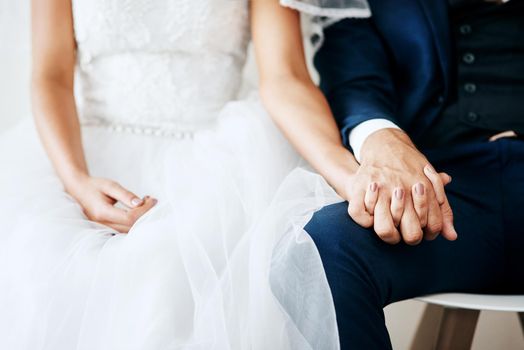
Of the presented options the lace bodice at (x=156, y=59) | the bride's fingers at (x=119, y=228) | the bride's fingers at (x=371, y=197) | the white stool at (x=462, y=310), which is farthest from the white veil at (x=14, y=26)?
the white stool at (x=462, y=310)

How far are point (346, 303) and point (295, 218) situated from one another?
14cm

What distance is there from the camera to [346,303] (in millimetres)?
680

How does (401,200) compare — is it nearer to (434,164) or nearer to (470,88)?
(434,164)

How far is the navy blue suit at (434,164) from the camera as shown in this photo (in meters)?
0.72

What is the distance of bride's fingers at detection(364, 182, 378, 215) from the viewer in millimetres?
751

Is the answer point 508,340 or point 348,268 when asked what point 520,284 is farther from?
point 508,340

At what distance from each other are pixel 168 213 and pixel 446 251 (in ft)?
1.33

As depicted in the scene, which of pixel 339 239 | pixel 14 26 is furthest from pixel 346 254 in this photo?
pixel 14 26

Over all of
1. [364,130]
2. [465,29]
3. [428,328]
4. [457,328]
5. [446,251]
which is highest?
[465,29]

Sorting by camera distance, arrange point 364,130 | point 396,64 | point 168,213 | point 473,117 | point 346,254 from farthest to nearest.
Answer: point 396,64 < point 473,117 < point 364,130 < point 168,213 < point 346,254

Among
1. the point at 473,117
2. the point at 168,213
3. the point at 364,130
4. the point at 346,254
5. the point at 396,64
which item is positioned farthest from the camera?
the point at 396,64

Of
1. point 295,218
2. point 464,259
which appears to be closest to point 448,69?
point 464,259

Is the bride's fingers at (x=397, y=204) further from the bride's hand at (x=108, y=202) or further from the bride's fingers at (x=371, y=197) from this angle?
the bride's hand at (x=108, y=202)

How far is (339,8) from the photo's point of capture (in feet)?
3.81
